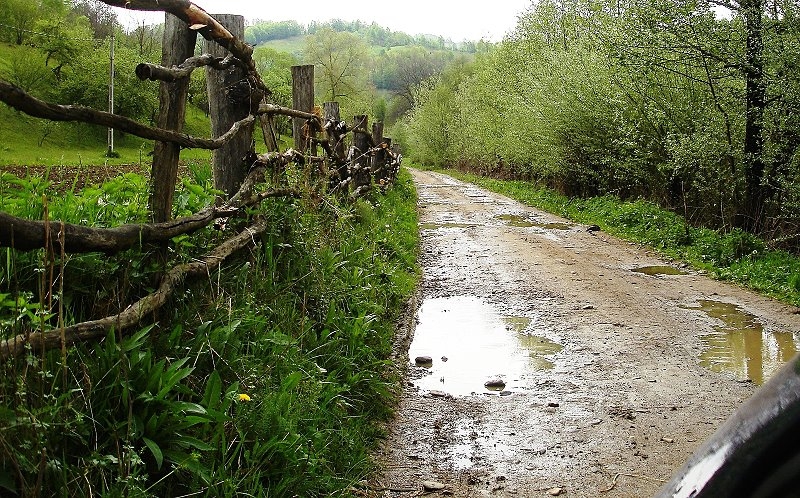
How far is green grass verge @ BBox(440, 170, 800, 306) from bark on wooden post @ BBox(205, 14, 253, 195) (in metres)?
6.01

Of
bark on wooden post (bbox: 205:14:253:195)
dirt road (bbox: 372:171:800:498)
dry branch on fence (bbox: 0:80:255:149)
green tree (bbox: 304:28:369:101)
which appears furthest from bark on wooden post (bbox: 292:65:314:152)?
green tree (bbox: 304:28:369:101)

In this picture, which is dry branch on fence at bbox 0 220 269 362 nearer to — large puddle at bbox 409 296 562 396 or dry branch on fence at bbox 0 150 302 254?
dry branch on fence at bbox 0 150 302 254

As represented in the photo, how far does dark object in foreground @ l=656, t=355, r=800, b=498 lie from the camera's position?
34cm

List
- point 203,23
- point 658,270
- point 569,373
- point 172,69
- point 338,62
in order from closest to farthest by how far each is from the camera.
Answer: point 172,69
point 203,23
point 569,373
point 658,270
point 338,62

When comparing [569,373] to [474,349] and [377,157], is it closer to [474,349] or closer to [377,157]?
[474,349]

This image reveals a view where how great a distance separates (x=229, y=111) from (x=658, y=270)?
21.8 feet

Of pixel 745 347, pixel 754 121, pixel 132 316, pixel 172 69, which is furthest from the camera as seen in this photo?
pixel 754 121

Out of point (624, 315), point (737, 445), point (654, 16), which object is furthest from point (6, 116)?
point (737, 445)

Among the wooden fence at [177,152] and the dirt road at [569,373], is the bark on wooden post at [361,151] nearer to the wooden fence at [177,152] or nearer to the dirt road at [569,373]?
the dirt road at [569,373]

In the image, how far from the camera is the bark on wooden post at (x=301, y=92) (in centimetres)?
736

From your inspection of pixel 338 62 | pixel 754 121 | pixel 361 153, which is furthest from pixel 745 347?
pixel 338 62

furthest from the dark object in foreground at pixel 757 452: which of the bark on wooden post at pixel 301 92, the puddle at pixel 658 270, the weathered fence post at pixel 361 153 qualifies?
the weathered fence post at pixel 361 153

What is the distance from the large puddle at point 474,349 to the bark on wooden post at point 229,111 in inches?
78.3

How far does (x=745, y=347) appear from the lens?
18.7 ft
